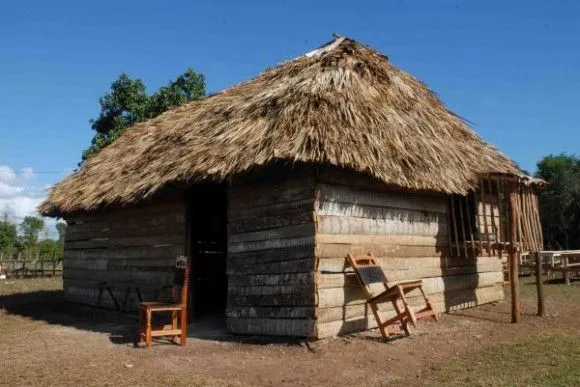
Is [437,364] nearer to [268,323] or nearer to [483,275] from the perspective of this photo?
[268,323]

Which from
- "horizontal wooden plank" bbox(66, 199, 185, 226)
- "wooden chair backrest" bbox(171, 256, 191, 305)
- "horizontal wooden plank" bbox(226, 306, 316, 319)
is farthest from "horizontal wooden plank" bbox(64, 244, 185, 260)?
"horizontal wooden plank" bbox(226, 306, 316, 319)

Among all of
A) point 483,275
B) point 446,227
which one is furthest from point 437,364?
point 483,275

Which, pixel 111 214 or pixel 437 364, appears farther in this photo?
pixel 111 214

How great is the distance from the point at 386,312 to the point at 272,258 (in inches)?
79.9

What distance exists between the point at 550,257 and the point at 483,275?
7566 mm

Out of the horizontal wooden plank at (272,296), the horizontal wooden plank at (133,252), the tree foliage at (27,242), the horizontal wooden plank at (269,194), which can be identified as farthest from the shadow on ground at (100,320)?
the tree foliage at (27,242)

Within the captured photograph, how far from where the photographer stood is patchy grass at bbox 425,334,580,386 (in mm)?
5938

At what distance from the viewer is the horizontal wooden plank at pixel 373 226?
7.95 meters

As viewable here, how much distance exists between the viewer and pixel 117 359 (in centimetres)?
754

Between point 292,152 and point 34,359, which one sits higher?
point 292,152

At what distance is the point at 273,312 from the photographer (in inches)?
321

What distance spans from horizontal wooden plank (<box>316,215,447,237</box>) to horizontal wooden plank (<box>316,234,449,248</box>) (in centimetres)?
5

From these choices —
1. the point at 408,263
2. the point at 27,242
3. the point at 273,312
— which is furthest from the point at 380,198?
the point at 27,242

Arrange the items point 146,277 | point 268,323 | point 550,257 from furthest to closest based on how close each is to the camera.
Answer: point 550,257 < point 146,277 < point 268,323
